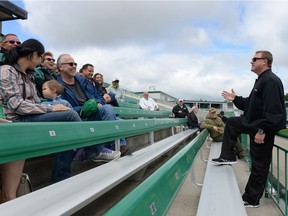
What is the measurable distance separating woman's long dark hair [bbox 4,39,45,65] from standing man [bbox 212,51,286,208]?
2158 millimetres

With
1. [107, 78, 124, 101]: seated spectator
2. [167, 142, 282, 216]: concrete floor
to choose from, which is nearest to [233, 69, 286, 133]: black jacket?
[167, 142, 282, 216]: concrete floor

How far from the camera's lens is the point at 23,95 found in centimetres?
233

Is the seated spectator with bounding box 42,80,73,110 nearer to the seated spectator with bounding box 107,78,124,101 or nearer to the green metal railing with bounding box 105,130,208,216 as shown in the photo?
the green metal railing with bounding box 105,130,208,216

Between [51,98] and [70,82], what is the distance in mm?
747

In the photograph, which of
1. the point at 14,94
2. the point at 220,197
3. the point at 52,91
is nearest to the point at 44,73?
the point at 52,91

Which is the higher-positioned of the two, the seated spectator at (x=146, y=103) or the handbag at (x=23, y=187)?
the seated spectator at (x=146, y=103)

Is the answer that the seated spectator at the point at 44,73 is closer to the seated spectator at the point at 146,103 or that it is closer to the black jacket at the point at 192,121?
the seated spectator at the point at 146,103

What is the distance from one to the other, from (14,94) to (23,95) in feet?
0.44

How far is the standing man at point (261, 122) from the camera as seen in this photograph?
2.94 m

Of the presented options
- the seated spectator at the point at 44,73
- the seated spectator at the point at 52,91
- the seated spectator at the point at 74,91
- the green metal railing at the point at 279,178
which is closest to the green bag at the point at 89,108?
the seated spectator at the point at 74,91

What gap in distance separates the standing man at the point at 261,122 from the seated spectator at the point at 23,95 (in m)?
1.82

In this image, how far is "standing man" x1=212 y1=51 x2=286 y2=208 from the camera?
2.94 meters

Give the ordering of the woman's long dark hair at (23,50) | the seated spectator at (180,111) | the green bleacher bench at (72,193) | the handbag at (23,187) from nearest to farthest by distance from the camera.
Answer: the green bleacher bench at (72,193) → the handbag at (23,187) → the woman's long dark hair at (23,50) → the seated spectator at (180,111)

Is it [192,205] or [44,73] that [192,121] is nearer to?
[192,205]
